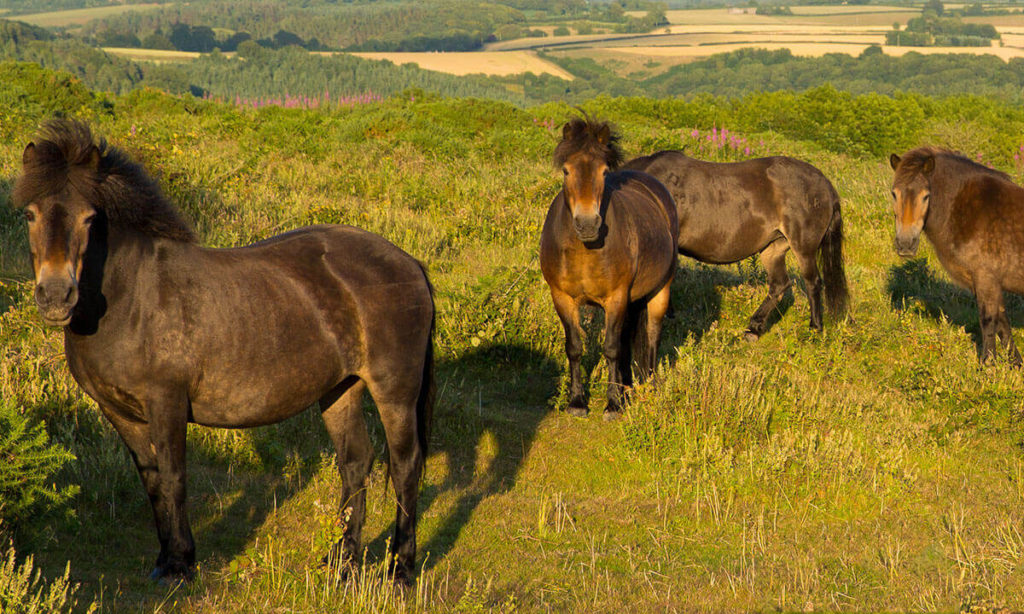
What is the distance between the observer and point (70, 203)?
4.06m

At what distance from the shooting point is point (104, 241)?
14.1ft

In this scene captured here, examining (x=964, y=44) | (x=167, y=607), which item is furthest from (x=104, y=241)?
(x=964, y=44)

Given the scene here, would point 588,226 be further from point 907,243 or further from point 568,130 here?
point 907,243

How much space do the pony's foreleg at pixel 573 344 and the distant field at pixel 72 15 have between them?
512 feet

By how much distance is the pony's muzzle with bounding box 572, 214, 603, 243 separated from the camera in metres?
7.04

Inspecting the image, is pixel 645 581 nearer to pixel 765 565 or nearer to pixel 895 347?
pixel 765 565

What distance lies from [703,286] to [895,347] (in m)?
2.48

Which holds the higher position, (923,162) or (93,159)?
(93,159)

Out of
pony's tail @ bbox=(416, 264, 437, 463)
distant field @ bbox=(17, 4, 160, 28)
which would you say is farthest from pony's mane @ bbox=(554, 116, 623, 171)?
distant field @ bbox=(17, 4, 160, 28)

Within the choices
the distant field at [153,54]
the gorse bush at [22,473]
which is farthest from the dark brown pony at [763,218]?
the distant field at [153,54]

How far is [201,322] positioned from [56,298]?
0.70m

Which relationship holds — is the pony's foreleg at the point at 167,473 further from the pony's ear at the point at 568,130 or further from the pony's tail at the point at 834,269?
the pony's tail at the point at 834,269

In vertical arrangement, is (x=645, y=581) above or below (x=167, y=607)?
below

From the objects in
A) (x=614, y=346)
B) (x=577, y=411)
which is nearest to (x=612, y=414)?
Result: (x=577, y=411)
